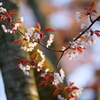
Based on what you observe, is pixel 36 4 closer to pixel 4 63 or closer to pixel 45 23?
pixel 45 23

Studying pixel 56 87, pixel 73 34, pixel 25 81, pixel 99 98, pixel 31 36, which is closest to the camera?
pixel 31 36

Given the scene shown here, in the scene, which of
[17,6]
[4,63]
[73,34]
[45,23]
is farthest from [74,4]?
[4,63]

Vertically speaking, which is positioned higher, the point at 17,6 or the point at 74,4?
the point at 17,6

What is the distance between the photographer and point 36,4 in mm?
3137

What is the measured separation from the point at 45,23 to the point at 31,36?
1566mm

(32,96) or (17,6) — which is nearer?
(32,96)

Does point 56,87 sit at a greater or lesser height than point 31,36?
lesser

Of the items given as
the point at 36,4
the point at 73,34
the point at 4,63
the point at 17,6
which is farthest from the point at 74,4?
the point at 4,63

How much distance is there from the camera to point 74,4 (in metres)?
4.95

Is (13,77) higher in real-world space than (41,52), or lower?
lower

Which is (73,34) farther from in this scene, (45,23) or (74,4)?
(45,23)

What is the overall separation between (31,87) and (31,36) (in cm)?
40

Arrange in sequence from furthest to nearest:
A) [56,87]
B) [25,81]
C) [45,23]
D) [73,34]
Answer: [73,34]
[45,23]
[56,87]
[25,81]

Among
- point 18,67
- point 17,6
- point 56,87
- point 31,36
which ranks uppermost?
point 17,6
